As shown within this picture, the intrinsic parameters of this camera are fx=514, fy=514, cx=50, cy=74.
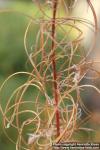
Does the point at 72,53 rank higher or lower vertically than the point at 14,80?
higher

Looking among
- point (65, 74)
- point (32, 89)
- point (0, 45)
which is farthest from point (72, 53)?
point (0, 45)

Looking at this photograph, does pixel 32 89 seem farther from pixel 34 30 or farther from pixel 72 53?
pixel 72 53

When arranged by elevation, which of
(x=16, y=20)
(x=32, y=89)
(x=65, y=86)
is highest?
(x=16, y=20)

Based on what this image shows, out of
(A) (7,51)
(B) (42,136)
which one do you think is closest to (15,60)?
(A) (7,51)

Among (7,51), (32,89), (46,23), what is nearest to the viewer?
(46,23)

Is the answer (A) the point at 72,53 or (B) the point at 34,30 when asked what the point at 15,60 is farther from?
(A) the point at 72,53

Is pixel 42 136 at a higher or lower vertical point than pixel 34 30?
lower

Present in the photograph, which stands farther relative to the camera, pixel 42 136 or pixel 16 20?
pixel 16 20

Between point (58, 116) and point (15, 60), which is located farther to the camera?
point (15, 60)

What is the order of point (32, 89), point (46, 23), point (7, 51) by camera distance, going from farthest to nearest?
1. point (7, 51)
2. point (32, 89)
3. point (46, 23)
